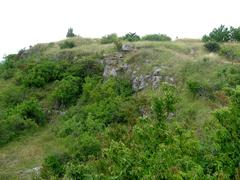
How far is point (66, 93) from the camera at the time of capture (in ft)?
148

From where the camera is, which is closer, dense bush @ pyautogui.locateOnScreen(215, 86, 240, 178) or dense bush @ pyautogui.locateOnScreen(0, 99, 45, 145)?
dense bush @ pyautogui.locateOnScreen(215, 86, 240, 178)

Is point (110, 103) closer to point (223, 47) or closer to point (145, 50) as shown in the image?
point (145, 50)

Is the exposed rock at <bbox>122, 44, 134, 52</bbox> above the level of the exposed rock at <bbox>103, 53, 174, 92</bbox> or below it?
above

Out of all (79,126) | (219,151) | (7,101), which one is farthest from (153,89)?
(219,151)

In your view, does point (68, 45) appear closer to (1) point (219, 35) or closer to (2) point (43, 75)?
(2) point (43, 75)

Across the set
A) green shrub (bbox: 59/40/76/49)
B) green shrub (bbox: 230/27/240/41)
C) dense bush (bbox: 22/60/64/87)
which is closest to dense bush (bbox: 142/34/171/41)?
green shrub (bbox: 59/40/76/49)

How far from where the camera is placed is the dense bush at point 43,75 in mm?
48906

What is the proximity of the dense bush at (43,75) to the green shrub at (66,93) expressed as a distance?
9.74 ft

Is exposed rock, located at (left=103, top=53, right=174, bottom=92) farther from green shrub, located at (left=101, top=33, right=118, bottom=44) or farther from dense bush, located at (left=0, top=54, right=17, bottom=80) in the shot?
dense bush, located at (left=0, top=54, right=17, bottom=80)

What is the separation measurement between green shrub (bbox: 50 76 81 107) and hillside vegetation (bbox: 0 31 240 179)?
0.10m

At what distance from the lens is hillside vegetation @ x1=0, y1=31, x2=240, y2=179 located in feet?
59.8

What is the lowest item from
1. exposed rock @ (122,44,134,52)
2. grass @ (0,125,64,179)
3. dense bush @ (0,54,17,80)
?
grass @ (0,125,64,179)

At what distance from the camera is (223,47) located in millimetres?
44062

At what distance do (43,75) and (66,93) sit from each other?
5.28 m
